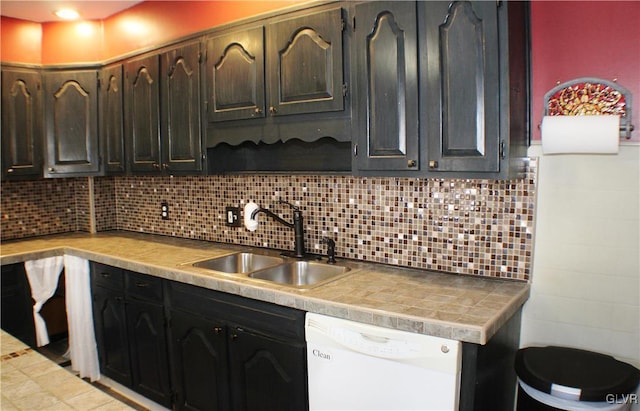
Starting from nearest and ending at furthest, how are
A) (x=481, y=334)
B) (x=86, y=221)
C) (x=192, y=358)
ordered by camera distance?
(x=481, y=334)
(x=192, y=358)
(x=86, y=221)

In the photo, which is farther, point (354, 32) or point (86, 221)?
point (86, 221)

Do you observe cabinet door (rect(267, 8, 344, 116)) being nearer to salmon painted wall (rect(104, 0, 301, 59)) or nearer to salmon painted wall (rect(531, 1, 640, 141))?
salmon painted wall (rect(104, 0, 301, 59))

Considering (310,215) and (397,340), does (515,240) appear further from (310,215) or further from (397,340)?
(310,215)

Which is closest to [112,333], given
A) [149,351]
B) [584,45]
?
[149,351]

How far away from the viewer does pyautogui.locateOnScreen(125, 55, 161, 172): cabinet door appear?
3.14 meters

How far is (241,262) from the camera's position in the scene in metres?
2.91

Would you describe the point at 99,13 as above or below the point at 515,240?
above

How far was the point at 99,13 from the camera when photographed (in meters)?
3.58

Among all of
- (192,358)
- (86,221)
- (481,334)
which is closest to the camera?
(481,334)

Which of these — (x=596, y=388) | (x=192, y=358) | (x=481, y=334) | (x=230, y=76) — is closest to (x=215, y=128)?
(x=230, y=76)

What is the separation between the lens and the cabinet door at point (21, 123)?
337cm

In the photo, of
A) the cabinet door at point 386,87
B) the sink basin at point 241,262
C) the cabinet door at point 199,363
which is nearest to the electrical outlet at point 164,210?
the sink basin at point 241,262

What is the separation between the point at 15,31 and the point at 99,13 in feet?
1.98

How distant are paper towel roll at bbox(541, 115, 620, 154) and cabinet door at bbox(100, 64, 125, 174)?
2.82 metres
